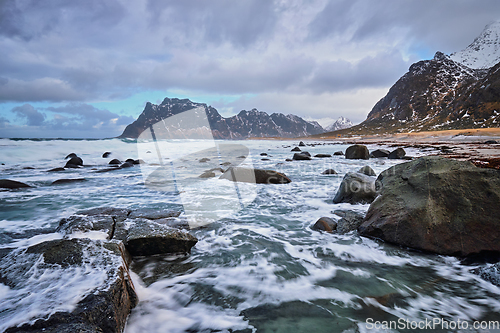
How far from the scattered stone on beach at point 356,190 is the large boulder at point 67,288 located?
5467 mm

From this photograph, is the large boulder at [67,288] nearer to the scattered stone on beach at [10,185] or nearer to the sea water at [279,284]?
the sea water at [279,284]

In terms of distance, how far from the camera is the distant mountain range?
80812 mm

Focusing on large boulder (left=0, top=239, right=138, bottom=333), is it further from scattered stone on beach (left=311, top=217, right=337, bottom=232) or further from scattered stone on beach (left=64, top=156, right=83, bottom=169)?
scattered stone on beach (left=64, top=156, right=83, bottom=169)

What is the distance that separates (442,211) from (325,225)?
6.28 feet

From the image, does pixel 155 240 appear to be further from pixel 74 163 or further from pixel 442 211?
pixel 74 163

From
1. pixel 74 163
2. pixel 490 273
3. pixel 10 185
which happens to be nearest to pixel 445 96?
pixel 490 273

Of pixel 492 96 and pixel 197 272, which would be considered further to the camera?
pixel 492 96

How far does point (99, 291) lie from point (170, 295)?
93 centimetres

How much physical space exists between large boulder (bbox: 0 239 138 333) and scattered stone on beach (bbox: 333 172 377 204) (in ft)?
17.9

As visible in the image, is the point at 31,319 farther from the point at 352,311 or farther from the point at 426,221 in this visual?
the point at 426,221

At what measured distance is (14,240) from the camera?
13.5ft

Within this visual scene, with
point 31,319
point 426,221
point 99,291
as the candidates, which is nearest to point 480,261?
point 426,221

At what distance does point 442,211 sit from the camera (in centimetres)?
371

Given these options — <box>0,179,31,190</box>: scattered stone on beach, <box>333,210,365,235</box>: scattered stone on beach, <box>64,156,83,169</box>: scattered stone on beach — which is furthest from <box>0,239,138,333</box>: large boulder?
<box>64,156,83,169</box>: scattered stone on beach
